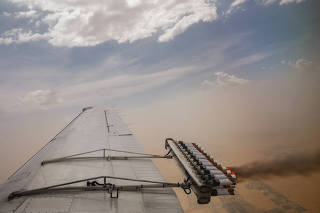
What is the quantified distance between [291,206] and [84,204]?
15357cm

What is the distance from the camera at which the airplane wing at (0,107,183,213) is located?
4320 millimetres

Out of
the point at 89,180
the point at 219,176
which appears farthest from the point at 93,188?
the point at 219,176

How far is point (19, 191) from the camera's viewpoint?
4750mm

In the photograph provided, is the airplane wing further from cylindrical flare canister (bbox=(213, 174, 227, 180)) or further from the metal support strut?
cylindrical flare canister (bbox=(213, 174, 227, 180))

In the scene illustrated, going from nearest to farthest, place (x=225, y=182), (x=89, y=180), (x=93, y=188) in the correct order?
(x=225, y=182) → (x=93, y=188) → (x=89, y=180)

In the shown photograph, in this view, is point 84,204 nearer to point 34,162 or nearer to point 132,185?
point 132,185

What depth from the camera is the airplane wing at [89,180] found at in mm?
4320

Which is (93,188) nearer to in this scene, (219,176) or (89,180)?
(89,180)

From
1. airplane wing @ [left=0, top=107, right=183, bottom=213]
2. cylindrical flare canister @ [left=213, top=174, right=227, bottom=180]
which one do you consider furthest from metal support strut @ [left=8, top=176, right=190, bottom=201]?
cylindrical flare canister @ [left=213, top=174, right=227, bottom=180]

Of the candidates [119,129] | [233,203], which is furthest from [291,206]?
[119,129]

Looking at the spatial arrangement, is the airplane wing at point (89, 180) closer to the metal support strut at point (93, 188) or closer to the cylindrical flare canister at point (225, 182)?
the metal support strut at point (93, 188)

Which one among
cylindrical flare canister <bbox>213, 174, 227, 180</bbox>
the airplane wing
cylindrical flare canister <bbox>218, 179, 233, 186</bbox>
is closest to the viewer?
the airplane wing

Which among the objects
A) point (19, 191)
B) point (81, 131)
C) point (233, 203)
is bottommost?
point (233, 203)

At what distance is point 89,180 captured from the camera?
5.48 metres
